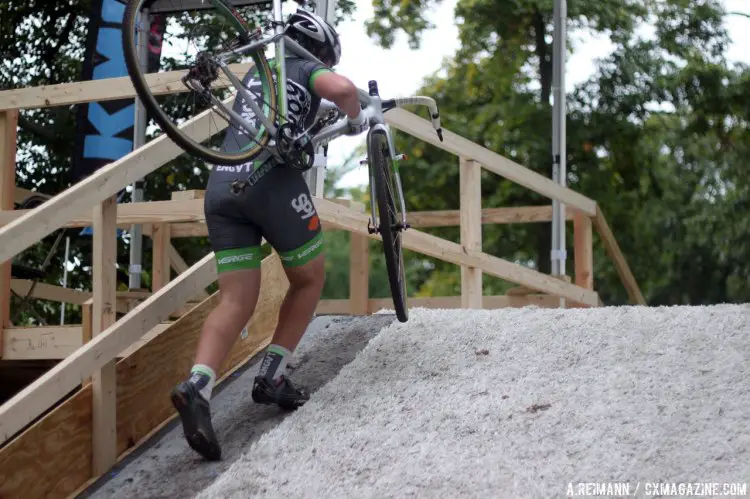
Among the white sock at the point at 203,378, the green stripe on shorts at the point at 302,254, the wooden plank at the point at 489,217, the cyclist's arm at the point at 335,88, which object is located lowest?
the wooden plank at the point at 489,217

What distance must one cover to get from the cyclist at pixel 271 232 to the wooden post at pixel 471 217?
2.30 meters

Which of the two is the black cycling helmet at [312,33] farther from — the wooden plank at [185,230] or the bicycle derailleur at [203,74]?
the wooden plank at [185,230]

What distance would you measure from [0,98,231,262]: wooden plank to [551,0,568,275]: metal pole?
15.2 feet

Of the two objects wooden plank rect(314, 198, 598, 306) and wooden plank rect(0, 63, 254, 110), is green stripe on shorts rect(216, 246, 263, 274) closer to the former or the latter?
wooden plank rect(0, 63, 254, 110)

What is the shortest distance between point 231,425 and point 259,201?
1057mm

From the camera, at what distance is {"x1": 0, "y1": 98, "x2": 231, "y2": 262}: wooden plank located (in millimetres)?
3822

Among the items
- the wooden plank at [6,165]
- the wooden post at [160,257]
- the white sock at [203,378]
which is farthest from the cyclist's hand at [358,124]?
the wooden post at [160,257]

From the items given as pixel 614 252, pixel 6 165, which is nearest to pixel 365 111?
pixel 6 165

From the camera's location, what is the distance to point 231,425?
4594mm

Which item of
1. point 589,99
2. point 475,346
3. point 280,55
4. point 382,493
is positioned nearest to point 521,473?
point 382,493

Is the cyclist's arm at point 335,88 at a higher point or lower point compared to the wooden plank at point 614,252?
higher

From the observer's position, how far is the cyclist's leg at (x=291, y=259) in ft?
14.3

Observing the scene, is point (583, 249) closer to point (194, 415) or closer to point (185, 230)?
point (185, 230)

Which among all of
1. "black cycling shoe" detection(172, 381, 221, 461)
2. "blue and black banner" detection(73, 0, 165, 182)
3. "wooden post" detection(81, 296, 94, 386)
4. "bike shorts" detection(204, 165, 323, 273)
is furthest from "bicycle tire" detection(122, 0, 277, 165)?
"blue and black banner" detection(73, 0, 165, 182)
